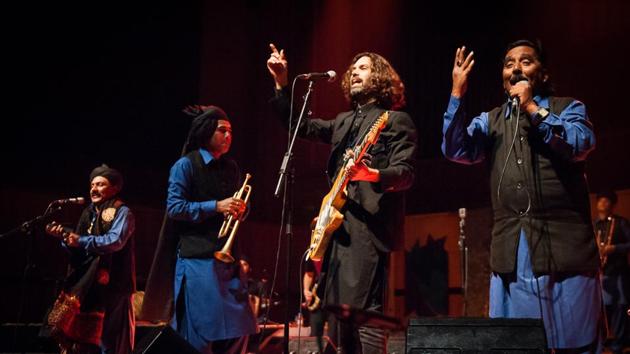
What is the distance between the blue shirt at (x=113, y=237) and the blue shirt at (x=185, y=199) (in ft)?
5.02

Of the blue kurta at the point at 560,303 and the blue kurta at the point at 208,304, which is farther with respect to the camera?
the blue kurta at the point at 208,304

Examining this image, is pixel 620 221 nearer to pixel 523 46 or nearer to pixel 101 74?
pixel 523 46

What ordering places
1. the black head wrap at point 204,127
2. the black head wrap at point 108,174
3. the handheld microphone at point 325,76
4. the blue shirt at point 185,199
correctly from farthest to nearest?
1. the black head wrap at point 108,174
2. the black head wrap at point 204,127
3. the blue shirt at point 185,199
4. the handheld microphone at point 325,76

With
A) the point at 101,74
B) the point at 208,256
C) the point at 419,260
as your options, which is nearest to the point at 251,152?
the point at 101,74

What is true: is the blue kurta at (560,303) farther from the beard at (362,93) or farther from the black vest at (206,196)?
the black vest at (206,196)

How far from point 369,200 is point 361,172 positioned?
27 cm

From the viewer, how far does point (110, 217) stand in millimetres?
6289

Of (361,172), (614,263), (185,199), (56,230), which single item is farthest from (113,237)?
(614,263)

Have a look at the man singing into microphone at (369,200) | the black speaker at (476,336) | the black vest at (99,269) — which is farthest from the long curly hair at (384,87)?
the black vest at (99,269)

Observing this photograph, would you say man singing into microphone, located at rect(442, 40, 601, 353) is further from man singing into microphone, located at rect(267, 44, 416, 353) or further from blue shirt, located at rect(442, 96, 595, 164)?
man singing into microphone, located at rect(267, 44, 416, 353)

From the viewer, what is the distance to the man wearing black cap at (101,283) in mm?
5887

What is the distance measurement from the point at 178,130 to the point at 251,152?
132 centimetres

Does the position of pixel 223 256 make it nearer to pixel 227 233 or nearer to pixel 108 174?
pixel 227 233

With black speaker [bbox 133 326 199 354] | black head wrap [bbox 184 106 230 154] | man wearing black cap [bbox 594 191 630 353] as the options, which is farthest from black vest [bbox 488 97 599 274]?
man wearing black cap [bbox 594 191 630 353]
